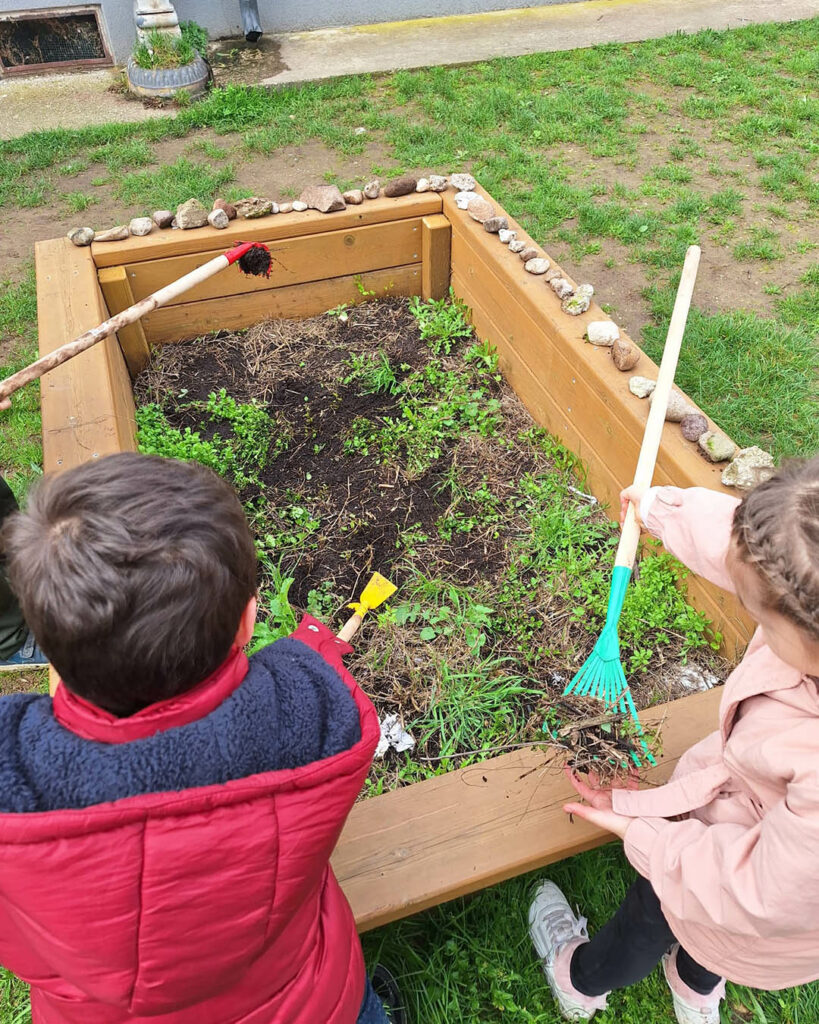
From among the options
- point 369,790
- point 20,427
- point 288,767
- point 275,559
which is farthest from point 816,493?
point 20,427

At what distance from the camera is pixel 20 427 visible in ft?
10.1

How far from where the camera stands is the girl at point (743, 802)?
1.01 m

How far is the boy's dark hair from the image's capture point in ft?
2.77

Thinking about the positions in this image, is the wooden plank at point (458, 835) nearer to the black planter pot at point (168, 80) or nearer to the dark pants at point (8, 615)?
the dark pants at point (8, 615)

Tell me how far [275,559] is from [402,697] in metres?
0.70

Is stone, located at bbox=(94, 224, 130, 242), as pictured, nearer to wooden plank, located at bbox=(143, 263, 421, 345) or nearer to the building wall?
wooden plank, located at bbox=(143, 263, 421, 345)

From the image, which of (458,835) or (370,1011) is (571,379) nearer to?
(458,835)

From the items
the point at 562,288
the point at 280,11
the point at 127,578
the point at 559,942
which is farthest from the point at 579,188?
the point at 127,578

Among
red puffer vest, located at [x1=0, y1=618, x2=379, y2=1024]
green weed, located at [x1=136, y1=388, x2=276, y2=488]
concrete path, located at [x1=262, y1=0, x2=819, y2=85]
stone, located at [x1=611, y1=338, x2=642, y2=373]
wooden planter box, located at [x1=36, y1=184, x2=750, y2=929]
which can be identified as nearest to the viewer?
red puffer vest, located at [x1=0, y1=618, x2=379, y2=1024]

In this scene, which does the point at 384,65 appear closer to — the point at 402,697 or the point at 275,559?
the point at 275,559

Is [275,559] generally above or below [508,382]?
below

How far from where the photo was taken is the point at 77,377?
2.35m

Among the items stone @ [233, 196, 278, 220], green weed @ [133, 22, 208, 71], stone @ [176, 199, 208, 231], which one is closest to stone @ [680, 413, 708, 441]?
stone @ [233, 196, 278, 220]

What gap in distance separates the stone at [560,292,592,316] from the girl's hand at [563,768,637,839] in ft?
5.20
